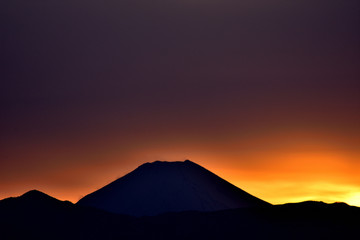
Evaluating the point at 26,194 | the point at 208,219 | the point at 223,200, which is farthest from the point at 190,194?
the point at 26,194

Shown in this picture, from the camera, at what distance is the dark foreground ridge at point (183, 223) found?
40938 millimetres

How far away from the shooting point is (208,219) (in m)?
43.2

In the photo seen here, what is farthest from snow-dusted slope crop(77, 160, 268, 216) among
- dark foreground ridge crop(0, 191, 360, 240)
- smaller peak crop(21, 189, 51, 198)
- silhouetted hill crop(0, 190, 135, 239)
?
smaller peak crop(21, 189, 51, 198)

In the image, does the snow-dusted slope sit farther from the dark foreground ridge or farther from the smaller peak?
the smaller peak

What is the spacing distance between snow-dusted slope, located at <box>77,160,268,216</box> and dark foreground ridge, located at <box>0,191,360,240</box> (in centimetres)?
256

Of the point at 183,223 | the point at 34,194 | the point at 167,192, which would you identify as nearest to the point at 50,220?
the point at 34,194

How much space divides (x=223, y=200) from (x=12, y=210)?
20.2 metres

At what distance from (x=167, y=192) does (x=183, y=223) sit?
7548 millimetres

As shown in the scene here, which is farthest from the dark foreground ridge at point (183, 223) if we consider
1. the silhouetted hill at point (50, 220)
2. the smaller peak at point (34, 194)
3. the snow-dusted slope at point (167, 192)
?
the snow-dusted slope at point (167, 192)

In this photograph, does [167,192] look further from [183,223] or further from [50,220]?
[50,220]

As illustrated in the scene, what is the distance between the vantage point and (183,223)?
4275 centimetres

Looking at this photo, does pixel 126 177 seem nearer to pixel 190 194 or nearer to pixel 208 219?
pixel 190 194

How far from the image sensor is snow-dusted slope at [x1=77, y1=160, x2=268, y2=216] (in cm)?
4769

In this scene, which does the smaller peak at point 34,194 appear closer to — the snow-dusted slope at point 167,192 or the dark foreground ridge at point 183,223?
the dark foreground ridge at point 183,223
